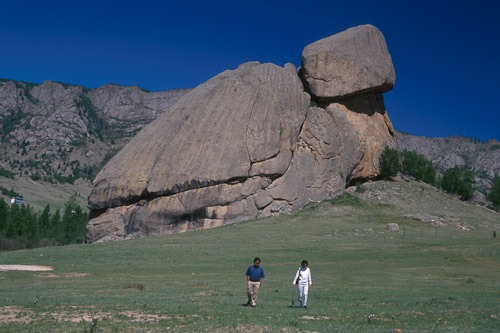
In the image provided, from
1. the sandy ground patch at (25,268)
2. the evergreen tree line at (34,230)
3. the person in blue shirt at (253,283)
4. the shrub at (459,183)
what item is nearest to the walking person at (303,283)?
the person in blue shirt at (253,283)

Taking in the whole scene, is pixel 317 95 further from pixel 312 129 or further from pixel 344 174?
pixel 344 174

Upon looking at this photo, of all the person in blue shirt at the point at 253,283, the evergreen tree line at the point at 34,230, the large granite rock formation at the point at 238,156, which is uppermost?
the large granite rock formation at the point at 238,156

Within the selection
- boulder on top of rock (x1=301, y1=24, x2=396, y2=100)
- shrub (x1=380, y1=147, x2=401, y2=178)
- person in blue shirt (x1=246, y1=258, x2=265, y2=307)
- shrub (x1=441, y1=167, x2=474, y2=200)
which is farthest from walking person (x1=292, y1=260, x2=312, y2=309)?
shrub (x1=441, y1=167, x2=474, y2=200)

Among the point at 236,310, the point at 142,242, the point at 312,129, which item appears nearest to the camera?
the point at 236,310

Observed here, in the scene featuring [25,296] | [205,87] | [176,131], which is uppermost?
[205,87]

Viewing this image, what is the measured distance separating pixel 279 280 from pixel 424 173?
69506mm

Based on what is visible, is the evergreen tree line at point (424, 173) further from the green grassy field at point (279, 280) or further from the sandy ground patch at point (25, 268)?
the sandy ground patch at point (25, 268)

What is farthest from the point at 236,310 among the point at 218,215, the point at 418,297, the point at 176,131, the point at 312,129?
the point at 312,129

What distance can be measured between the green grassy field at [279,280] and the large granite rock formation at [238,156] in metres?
4.24

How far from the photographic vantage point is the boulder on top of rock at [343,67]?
84438 mm

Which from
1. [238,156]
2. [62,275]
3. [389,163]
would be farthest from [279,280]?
[389,163]

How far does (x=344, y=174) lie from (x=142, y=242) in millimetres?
34775

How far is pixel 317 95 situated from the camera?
283 ft

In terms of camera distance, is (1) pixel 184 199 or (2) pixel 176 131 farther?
(2) pixel 176 131
